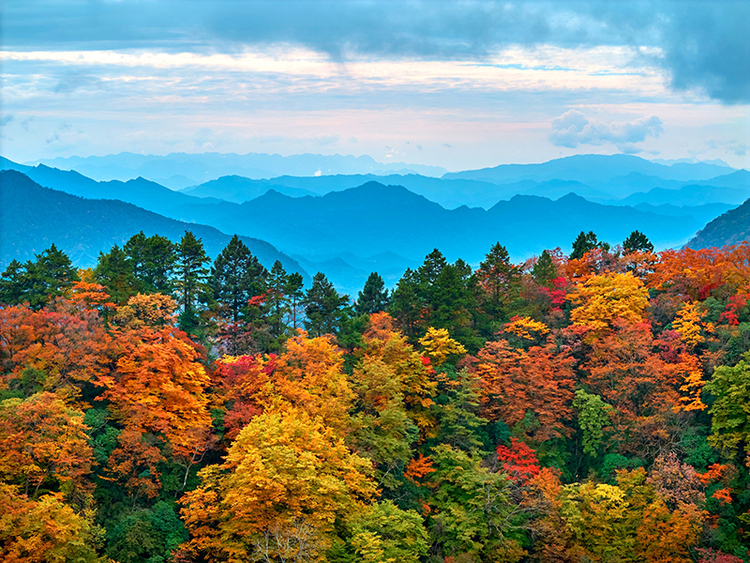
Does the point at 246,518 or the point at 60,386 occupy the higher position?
the point at 60,386

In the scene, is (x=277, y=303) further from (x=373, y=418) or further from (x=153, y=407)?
(x=153, y=407)

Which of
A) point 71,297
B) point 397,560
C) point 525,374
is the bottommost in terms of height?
point 397,560

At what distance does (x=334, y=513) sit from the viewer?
25516 millimetres

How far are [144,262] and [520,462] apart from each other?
29.3 metres

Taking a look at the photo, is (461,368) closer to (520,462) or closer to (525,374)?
(525,374)

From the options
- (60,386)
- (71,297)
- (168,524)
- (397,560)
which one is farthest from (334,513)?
(71,297)

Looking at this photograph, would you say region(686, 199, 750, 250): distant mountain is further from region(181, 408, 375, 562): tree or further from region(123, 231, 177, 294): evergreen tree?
region(181, 408, 375, 562): tree

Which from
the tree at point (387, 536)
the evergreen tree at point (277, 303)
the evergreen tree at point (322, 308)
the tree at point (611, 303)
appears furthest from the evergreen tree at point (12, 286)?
the tree at point (611, 303)

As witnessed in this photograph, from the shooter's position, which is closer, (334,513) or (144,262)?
(334,513)

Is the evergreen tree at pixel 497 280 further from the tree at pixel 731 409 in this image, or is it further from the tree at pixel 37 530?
the tree at pixel 37 530

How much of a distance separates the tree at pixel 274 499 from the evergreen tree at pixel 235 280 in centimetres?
2060

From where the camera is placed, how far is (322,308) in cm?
4503

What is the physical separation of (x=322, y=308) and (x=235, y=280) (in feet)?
24.5

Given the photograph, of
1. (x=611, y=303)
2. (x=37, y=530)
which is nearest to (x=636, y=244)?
(x=611, y=303)
